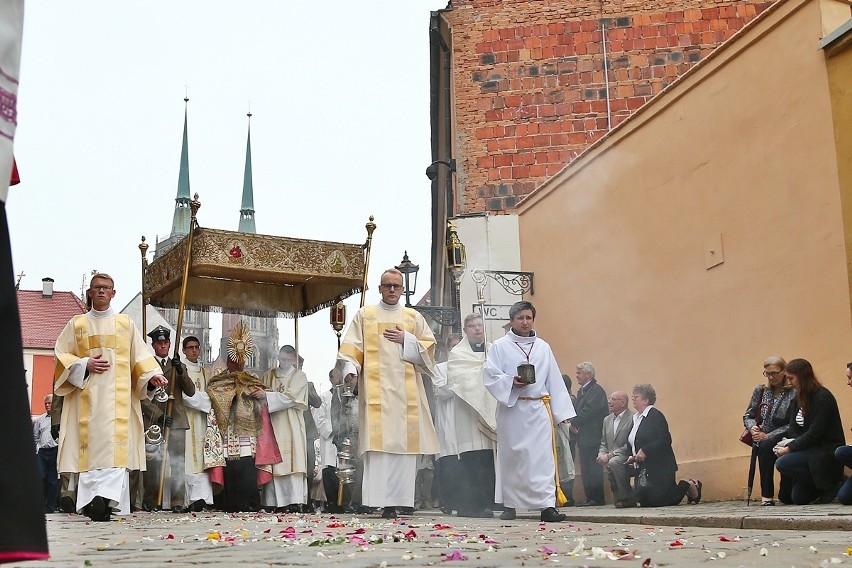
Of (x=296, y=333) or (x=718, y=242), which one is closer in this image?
(x=718, y=242)

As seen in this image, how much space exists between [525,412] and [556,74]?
35.1ft

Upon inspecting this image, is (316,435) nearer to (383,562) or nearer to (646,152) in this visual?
(646,152)

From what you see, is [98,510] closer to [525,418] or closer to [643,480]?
[525,418]

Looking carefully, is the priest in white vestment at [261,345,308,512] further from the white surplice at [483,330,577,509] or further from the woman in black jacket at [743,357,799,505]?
the woman in black jacket at [743,357,799,505]

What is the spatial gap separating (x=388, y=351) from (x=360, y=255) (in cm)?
305

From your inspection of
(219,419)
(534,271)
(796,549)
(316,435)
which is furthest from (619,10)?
(796,549)

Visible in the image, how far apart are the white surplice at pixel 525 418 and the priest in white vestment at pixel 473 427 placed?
158 centimetres

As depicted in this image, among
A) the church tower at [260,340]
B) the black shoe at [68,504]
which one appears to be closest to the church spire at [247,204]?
the church tower at [260,340]

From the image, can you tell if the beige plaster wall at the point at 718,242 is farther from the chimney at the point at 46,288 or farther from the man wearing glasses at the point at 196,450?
the chimney at the point at 46,288

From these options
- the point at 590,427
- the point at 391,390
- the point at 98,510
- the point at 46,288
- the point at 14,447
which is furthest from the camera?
the point at 46,288

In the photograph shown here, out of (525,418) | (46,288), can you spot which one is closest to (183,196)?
Answer: (46,288)

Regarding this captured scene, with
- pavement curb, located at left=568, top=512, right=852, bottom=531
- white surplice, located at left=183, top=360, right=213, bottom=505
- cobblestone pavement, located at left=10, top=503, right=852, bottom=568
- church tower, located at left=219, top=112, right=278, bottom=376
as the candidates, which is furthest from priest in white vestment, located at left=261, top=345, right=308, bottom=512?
cobblestone pavement, located at left=10, top=503, right=852, bottom=568

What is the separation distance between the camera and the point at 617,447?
10945 millimetres

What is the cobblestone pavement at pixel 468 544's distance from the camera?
4.18 m
